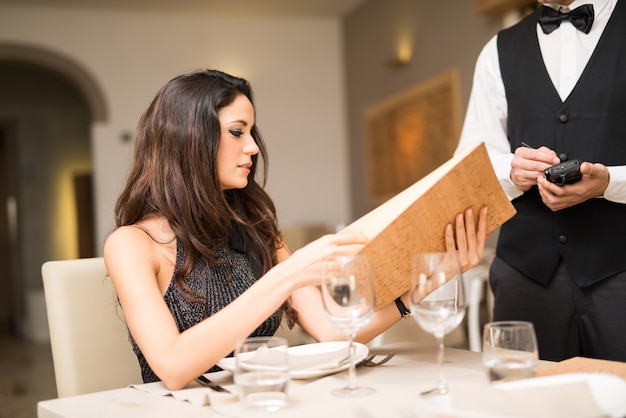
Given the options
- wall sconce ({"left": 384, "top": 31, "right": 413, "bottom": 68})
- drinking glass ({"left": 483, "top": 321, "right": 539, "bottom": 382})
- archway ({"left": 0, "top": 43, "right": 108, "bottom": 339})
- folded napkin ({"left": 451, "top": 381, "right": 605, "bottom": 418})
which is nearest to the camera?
folded napkin ({"left": 451, "top": 381, "right": 605, "bottom": 418})

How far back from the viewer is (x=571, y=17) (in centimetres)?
191

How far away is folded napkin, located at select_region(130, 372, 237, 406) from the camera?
3.91ft

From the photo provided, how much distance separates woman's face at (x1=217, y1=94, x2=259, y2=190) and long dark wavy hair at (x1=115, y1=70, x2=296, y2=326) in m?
0.02

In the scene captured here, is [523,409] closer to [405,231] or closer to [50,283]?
[405,231]

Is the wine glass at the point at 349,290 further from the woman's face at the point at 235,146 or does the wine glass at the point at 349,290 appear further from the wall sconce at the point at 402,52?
the wall sconce at the point at 402,52

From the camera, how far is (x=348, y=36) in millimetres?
7355

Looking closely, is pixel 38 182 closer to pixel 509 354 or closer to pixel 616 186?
pixel 616 186

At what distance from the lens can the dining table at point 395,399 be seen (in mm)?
932

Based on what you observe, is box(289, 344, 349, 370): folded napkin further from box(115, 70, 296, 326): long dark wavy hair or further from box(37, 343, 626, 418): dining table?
box(115, 70, 296, 326): long dark wavy hair

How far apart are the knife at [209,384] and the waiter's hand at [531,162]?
37.0 inches

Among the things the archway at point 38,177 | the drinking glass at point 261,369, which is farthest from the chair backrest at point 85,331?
the archway at point 38,177

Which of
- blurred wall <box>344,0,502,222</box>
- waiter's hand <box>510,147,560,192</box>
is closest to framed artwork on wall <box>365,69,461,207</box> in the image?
blurred wall <box>344,0,502,222</box>

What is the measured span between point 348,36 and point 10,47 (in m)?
3.32

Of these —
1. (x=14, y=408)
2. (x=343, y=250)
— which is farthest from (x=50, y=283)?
(x=14, y=408)
